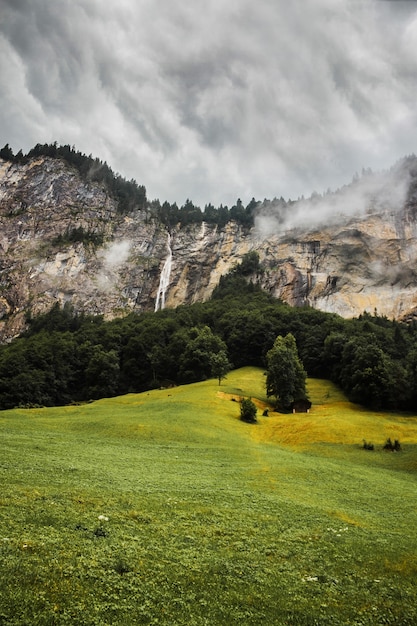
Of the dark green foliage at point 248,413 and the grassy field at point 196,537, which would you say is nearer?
the grassy field at point 196,537

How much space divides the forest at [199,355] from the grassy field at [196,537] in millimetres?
51857

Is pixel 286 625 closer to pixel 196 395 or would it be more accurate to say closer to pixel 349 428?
pixel 349 428

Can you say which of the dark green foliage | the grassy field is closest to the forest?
the dark green foliage

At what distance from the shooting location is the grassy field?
31.1 ft

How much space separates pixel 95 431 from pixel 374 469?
27.5 m

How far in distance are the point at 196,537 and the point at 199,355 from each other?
9258 cm

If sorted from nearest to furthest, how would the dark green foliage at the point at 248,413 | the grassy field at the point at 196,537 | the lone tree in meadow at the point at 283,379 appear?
the grassy field at the point at 196,537
the dark green foliage at the point at 248,413
the lone tree in meadow at the point at 283,379

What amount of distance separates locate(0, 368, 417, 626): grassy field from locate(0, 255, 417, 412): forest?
51857mm

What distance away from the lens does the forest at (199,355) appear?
83812 mm

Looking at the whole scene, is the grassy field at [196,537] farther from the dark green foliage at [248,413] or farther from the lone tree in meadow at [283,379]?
the lone tree in meadow at [283,379]

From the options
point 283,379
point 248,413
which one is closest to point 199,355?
point 283,379

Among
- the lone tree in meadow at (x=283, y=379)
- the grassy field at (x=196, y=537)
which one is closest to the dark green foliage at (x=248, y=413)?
the lone tree in meadow at (x=283, y=379)

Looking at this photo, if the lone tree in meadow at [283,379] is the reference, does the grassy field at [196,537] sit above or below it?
below

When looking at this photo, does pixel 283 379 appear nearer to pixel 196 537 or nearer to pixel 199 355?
pixel 199 355
